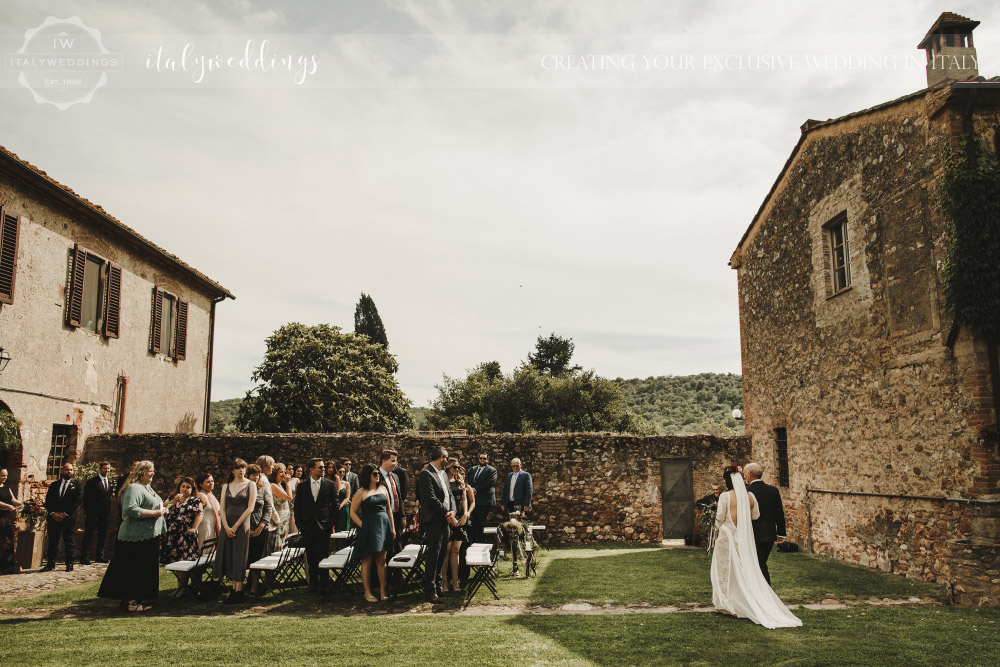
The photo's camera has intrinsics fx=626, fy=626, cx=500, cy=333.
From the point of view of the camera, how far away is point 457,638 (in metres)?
6.09

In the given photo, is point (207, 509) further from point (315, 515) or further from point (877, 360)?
point (877, 360)

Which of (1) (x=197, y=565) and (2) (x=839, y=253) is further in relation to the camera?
(2) (x=839, y=253)

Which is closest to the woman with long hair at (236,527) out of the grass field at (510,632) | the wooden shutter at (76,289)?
the grass field at (510,632)

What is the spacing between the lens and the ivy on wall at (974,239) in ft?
26.5

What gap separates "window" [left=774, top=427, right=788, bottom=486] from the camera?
551 inches

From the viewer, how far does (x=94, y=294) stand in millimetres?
14031

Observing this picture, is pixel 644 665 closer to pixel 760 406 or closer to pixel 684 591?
pixel 684 591

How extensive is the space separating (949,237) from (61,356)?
52.2ft

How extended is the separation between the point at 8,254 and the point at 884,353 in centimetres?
1550

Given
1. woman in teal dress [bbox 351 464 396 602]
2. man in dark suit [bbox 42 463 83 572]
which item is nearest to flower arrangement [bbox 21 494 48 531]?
man in dark suit [bbox 42 463 83 572]

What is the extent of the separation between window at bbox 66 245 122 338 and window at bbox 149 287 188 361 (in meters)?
1.60

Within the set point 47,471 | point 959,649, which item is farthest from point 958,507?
point 47,471

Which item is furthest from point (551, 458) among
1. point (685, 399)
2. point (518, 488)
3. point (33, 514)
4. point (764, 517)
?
point (685, 399)

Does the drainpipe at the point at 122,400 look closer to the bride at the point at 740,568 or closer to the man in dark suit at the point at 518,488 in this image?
the man in dark suit at the point at 518,488
